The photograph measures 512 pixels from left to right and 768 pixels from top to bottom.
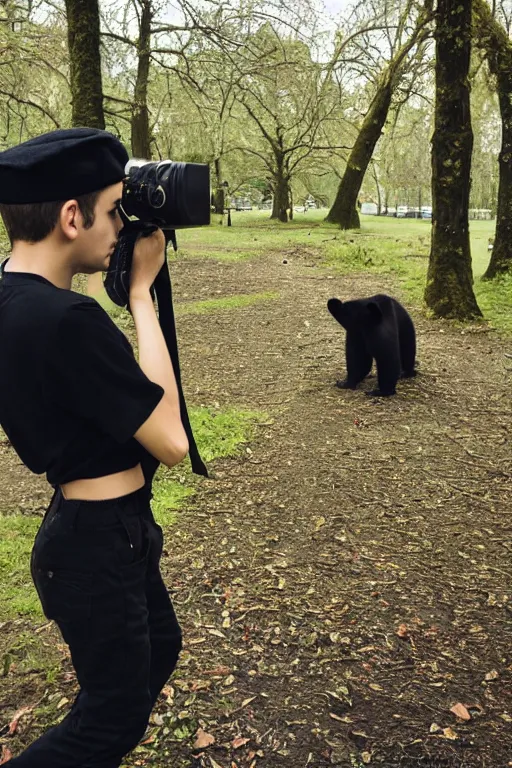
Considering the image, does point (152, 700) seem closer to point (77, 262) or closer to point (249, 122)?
point (77, 262)

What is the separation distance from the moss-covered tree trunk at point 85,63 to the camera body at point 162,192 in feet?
26.9

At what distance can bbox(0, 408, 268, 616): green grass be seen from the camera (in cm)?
368

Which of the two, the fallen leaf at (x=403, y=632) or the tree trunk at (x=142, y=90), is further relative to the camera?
the tree trunk at (x=142, y=90)

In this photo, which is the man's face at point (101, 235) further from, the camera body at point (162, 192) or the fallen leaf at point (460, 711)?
the fallen leaf at point (460, 711)

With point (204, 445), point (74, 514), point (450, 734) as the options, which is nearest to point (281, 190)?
point (204, 445)

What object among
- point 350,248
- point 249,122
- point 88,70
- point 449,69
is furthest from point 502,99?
point 249,122

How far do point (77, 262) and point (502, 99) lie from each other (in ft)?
37.3

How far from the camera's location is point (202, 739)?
2693 mm

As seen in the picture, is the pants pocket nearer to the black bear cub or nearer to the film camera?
the film camera

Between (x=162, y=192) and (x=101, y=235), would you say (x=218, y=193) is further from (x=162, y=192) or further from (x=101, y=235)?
(x=101, y=235)

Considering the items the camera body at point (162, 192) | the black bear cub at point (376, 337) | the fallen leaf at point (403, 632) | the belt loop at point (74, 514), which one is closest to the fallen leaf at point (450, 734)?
the fallen leaf at point (403, 632)

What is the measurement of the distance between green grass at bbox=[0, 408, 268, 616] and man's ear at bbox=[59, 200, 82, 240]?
8.07ft

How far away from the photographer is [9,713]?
2850 mm

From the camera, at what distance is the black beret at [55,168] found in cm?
159
